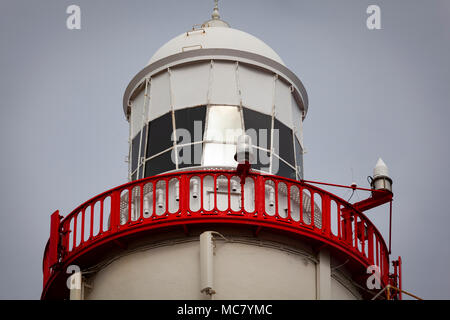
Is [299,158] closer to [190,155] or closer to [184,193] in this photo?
[190,155]

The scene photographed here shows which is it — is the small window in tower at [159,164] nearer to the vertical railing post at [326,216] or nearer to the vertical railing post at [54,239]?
the vertical railing post at [54,239]

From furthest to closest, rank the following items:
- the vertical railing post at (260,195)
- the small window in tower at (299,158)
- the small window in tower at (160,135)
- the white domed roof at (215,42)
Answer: the white domed roof at (215,42), the small window in tower at (299,158), the small window in tower at (160,135), the vertical railing post at (260,195)

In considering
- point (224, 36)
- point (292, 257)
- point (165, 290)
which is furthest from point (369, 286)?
point (224, 36)

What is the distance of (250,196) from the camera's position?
131 feet

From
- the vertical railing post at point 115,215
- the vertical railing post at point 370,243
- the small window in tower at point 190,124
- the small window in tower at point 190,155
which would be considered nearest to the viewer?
the vertical railing post at point 115,215

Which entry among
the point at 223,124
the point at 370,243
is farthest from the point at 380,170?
the point at 223,124

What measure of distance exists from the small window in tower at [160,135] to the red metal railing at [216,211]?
1705 mm

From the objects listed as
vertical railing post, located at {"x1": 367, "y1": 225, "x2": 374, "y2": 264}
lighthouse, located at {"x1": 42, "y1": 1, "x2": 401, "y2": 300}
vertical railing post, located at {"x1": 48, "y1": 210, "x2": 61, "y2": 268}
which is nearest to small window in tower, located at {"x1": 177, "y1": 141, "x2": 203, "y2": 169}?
lighthouse, located at {"x1": 42, "y1": 1, "x2": 401, "y2": 300}

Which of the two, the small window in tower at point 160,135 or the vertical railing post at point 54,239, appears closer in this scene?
the vertical railing post at point 54,239

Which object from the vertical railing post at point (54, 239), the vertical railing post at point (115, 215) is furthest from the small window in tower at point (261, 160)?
the vertical railing post at point (54, 239)

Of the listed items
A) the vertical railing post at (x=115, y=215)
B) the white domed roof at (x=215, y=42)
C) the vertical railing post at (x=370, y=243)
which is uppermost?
the white domed roof at (x=215, y=42)

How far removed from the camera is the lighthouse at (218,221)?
1540 inches

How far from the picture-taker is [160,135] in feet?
138
